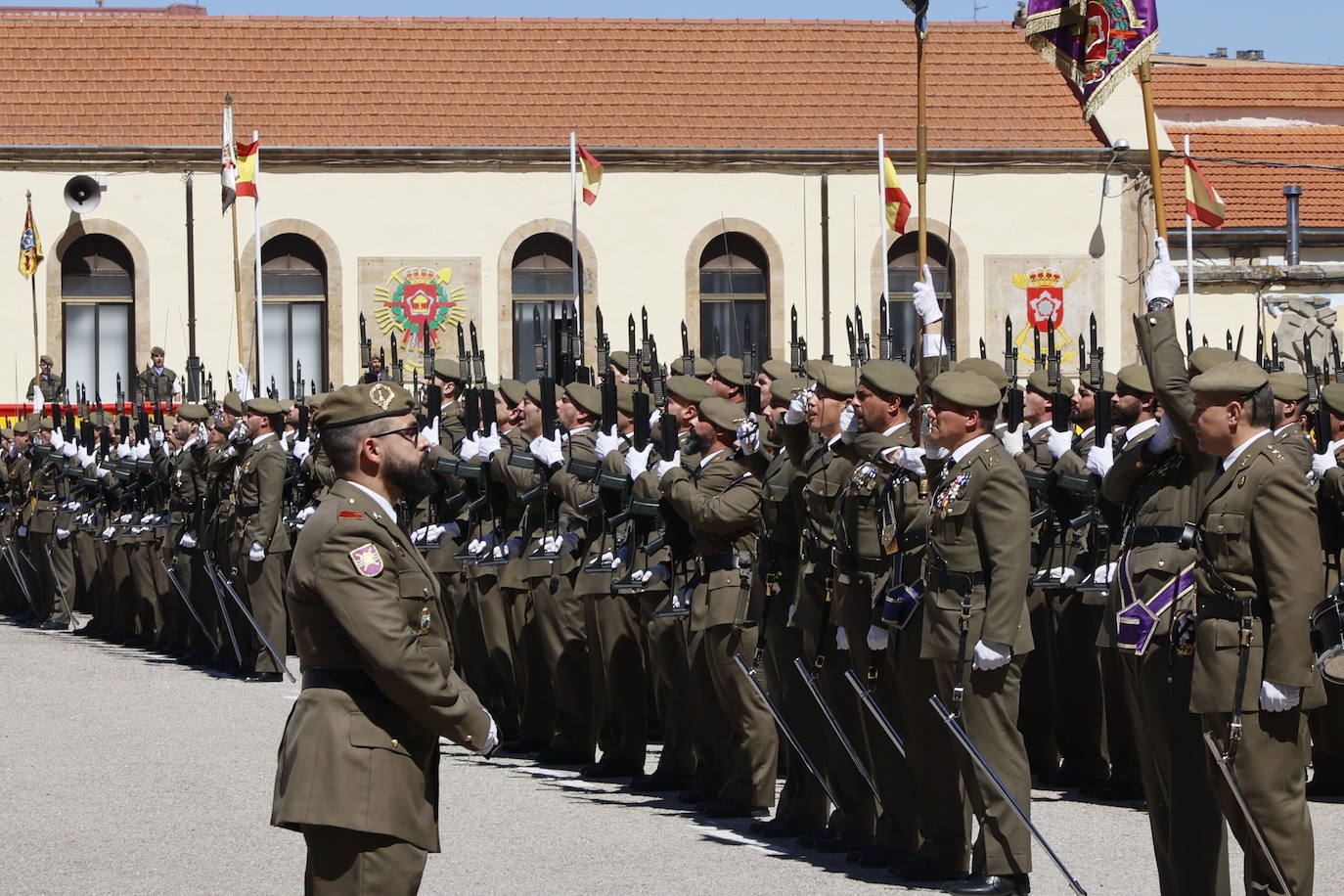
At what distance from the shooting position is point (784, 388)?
31.8 ft

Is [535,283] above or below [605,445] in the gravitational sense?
above

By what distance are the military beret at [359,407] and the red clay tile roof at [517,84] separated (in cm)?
2464

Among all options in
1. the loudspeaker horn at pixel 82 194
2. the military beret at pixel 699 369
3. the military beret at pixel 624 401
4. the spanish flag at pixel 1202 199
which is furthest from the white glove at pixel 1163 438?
the loudspeaker horn at pixel 82 194

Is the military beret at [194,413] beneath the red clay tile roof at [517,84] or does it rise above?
beneath

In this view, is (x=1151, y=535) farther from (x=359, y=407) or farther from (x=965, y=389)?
(x=359, y=407)

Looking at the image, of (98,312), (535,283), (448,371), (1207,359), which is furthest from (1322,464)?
(98,312)

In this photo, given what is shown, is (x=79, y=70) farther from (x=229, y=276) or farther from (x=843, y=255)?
(x=843, y=255)

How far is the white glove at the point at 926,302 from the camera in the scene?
7.83 metres

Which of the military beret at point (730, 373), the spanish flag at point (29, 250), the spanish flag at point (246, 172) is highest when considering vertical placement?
the spanish flag at point (246, 172)

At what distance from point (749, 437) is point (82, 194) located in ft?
71.4

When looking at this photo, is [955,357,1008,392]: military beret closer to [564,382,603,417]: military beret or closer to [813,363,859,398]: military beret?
[813,363,859,398]: military beret

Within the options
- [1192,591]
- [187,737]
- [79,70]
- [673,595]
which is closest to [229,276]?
[79,70]

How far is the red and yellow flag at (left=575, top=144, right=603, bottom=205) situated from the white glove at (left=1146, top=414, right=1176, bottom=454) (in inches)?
822

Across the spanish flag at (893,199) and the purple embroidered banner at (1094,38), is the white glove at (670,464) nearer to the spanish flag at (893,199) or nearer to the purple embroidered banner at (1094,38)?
the purple embroidered banner at (1094,38)
